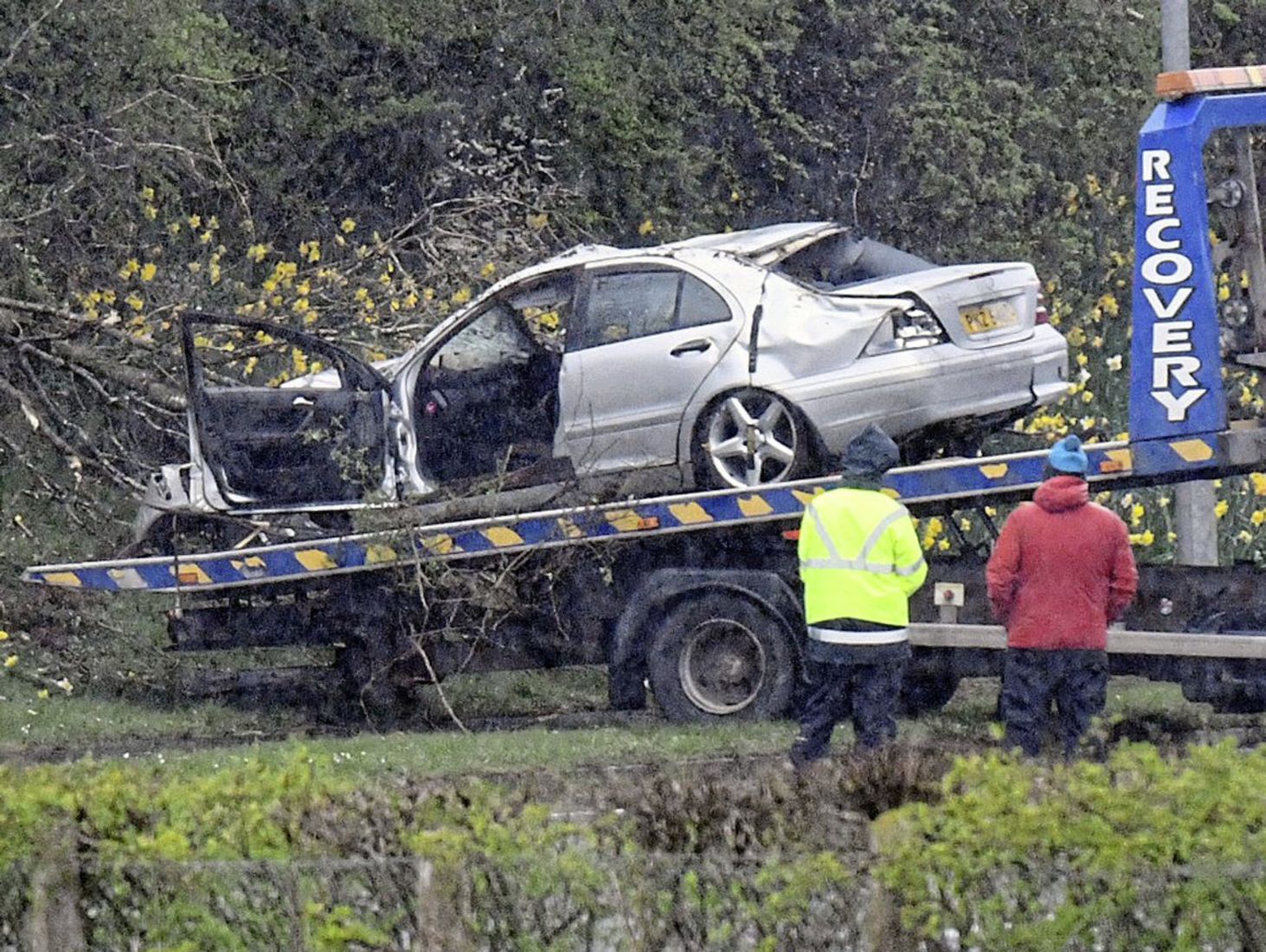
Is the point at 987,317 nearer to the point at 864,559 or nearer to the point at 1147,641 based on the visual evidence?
the point at 1147,641

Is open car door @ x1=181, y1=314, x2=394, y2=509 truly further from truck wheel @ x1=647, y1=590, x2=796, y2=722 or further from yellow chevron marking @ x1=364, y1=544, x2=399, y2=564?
truck wheel @ x1=647, y1=590, x2=796, y2=722

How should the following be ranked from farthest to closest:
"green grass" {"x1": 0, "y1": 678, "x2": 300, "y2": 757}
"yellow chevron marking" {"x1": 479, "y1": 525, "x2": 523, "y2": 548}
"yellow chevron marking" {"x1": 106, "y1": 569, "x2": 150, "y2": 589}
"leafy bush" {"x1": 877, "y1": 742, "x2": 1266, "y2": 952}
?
"yellow chevron marking" {"x1": 106, "y1": 569, "x2": 150, "y2": 589}, "green grass" {"x1": 0, "y1": 678, "x2": 300, "y2": 757}, "yellow chevron marking" {"x1": 479, "y1": 525, "x2": 523, "y2": 548}, "leafy bush" {"x1": 877, "y1": 742, "x2": 1266, "y2": 952}

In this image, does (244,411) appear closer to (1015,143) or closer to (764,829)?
(764,829)

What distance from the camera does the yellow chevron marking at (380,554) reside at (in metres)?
11.7

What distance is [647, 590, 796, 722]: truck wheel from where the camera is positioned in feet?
37.2

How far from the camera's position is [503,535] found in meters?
11.5

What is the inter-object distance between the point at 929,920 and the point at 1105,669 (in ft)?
16.1

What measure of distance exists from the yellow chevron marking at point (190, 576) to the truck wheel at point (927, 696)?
152 inches

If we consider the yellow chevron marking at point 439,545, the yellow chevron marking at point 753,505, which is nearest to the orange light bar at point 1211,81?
the yellow chevron marking at point 753,505

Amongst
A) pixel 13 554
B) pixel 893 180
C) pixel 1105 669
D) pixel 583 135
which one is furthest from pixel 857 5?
pixel 1105 669

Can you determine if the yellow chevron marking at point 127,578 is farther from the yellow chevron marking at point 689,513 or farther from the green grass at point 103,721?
the yellow chevron marking at point 689,513

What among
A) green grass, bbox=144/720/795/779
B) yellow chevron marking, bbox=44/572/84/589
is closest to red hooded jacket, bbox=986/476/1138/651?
green grass, bbox=144/720/795/779

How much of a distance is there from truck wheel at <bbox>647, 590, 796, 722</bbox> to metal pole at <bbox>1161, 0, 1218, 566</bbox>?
367cm

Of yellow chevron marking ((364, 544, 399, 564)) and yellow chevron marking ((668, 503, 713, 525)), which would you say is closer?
yellow chevron marking ((668, 503, 713, 525))
